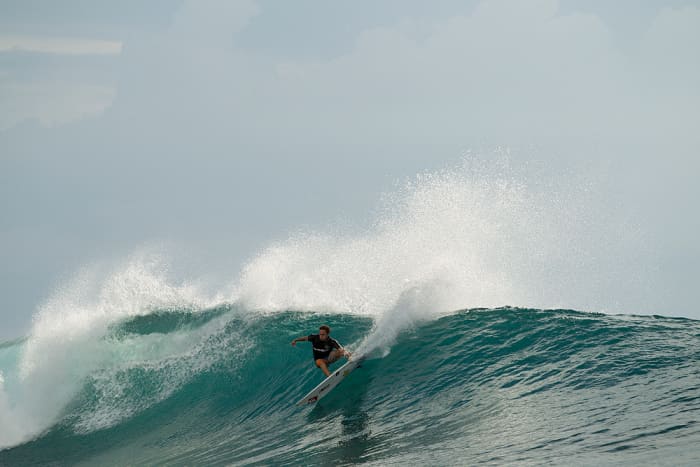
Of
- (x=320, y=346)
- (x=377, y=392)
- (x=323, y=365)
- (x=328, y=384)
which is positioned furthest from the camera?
(x=320, y=346)

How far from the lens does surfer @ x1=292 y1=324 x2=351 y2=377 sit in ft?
36.5

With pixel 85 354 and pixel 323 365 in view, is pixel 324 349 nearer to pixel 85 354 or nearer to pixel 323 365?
pixel 323 365

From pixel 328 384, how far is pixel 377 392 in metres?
0.94

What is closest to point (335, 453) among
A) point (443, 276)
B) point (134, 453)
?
point (134, 453)

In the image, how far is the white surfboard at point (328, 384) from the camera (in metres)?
10.6

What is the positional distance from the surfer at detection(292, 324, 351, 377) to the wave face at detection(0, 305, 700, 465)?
0.59 meters

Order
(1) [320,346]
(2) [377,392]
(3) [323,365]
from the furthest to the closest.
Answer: (1) [320,346]
(3) [323,365]
(2) [377,392]

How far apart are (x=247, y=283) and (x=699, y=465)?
13.7 meters

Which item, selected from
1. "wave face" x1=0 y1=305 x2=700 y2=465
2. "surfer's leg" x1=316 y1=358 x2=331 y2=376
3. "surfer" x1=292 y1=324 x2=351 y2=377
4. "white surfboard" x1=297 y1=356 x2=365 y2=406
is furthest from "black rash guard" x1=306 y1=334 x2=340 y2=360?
"wave face" x1=0 y1=305 x2=700 y2=465

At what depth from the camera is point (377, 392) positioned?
10461mm

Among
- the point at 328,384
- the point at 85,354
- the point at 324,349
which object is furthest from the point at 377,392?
A: the point at 85,354

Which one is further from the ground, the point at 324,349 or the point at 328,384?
the point at 324,349

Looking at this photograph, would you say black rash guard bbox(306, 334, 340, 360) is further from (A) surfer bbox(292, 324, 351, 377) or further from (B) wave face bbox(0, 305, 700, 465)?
(B) wave face bbox(0, 305, 700, 465)

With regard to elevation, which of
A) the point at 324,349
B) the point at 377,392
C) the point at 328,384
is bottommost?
the point at 377,392
